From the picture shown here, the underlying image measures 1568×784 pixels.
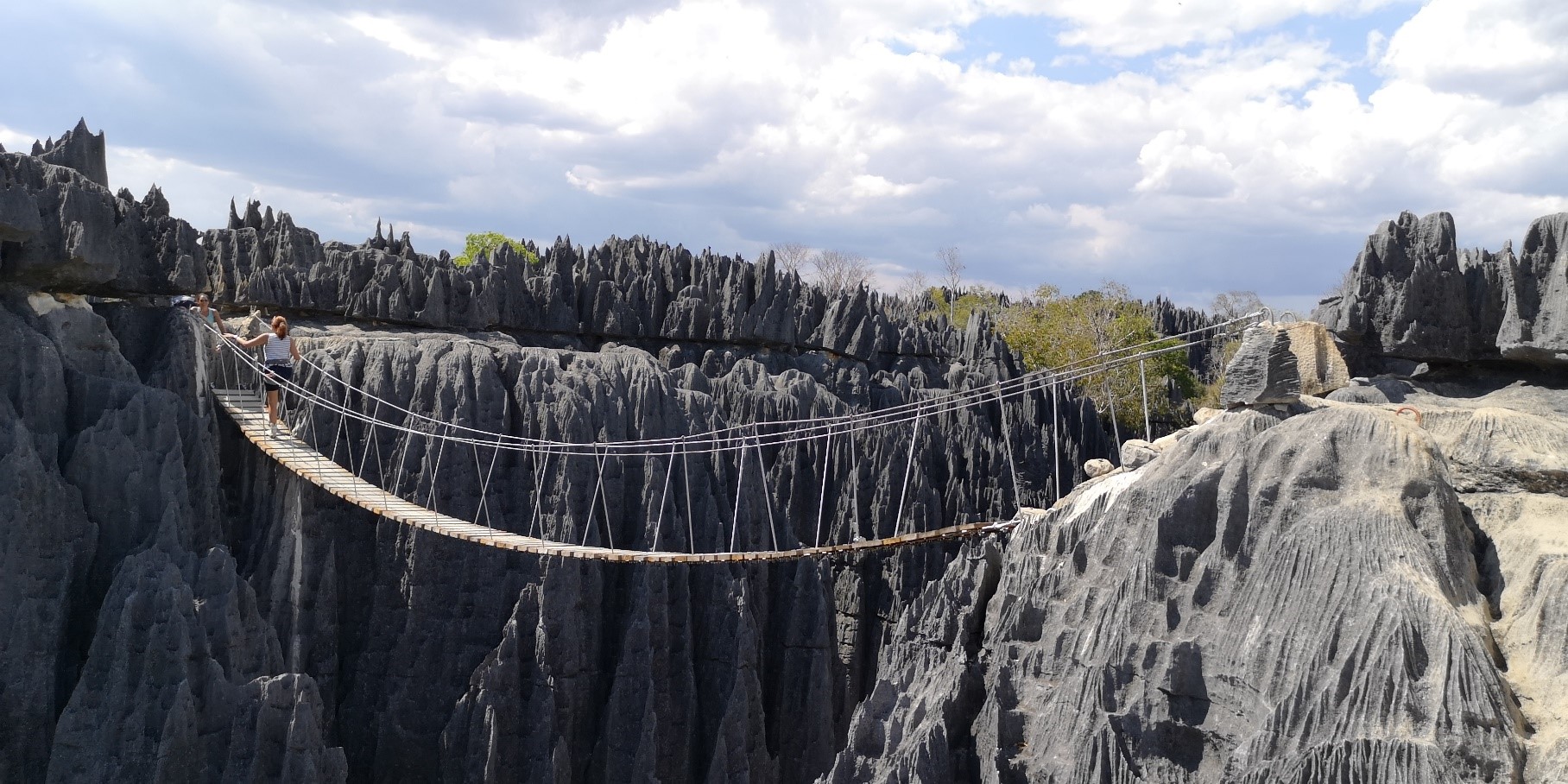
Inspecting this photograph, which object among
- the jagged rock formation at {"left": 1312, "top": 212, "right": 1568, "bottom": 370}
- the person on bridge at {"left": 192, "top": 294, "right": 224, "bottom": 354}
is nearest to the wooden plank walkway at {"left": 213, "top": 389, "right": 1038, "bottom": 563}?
the person on bridge at {"left": 192, "top": 294, "right": 224, "bottom": 354}

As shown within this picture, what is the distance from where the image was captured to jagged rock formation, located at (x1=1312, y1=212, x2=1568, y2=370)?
8.20m

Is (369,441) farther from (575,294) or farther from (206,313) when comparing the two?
(575,294)

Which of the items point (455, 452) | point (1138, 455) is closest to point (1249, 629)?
point (1138, 455)

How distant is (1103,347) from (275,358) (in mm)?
23411

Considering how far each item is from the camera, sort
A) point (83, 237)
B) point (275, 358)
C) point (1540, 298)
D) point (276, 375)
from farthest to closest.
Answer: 1. point (276, 375)
2. point (275, 358)
3. point (83, 237)
4. point (1540, 298)

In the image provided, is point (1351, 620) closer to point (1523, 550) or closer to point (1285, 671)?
point (1285, 671)

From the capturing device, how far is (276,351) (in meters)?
→ 14.4

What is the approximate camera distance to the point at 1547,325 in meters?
8.13

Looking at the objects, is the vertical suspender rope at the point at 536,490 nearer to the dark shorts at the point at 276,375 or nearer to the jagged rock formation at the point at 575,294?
the dark shorts at the point at 276,375

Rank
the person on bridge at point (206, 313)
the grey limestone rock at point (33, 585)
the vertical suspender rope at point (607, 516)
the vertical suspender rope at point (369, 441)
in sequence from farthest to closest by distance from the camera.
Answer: the vertical suspender rope at point (607, 516) → the vertical suspender rope at point (369, 441) → the person on bridge at point (206, 313) → the grey limestone rock at point (33, 585)

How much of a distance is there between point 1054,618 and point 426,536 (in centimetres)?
998

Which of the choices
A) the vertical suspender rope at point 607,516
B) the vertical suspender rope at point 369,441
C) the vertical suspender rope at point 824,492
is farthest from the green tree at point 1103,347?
the vertical suspender rope at point 369,441

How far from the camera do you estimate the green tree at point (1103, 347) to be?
106 feet

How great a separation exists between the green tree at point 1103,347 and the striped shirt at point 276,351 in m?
19.8
